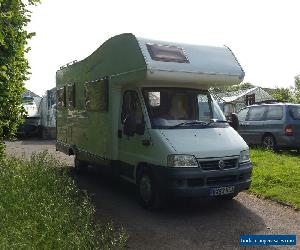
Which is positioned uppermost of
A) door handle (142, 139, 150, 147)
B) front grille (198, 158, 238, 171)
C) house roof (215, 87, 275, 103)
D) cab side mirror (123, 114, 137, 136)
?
house roof (215, 87, 275, 103)

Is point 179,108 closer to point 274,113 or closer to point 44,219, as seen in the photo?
point 44,219

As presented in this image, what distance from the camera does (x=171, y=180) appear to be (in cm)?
659

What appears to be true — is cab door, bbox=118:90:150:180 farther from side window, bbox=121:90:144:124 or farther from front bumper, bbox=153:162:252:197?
front bumper, bbox=153:162:252:197

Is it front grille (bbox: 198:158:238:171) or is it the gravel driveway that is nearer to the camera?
the gravel driveway

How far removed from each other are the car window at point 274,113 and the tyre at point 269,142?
670 mm

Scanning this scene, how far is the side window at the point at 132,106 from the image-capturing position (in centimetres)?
753

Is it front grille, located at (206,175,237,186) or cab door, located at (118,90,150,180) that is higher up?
cab door, located at (118,90,150,180)

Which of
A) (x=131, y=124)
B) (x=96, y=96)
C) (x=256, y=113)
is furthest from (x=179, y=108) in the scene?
(x=256, y=113)

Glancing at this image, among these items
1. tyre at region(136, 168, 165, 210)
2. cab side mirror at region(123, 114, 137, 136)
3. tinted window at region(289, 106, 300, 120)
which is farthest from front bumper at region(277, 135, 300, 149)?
cab side mirror at region(123, 114, 137, 136)

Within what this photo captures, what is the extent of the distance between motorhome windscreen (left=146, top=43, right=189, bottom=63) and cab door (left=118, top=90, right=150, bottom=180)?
903 millimetres

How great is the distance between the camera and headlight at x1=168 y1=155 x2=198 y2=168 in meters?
6.61

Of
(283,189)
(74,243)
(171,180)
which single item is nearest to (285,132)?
(283,189)

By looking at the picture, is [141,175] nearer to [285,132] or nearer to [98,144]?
[98,144]

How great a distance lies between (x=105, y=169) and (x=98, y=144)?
608mm
